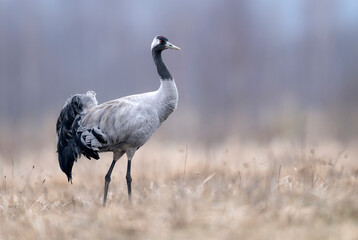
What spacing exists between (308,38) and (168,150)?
1176cm

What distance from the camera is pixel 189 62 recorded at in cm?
2142

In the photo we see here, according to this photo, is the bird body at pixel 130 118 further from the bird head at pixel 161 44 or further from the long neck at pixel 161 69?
the bird head at pixel 161 44

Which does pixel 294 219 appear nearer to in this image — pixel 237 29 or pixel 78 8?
pixel 237 29

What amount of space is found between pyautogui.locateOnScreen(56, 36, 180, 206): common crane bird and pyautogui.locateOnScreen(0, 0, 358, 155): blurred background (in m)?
11.9

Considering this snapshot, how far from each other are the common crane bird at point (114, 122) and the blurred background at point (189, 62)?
11.9m

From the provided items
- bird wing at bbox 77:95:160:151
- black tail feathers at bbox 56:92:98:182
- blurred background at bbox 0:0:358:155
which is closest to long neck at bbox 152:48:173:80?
bird wing at bbox 77:95:160:151

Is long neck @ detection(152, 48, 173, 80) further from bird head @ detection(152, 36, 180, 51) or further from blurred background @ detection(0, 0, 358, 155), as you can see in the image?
blurred background @ detection(0, 0, 358, 155)

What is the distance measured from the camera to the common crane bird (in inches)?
212

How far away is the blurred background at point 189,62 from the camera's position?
1969cm

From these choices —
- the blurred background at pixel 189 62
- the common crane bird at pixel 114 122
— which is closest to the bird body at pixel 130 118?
the common crane bird at pixel 114 122

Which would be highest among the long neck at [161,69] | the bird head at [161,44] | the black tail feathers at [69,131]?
the bird head at [161,44]

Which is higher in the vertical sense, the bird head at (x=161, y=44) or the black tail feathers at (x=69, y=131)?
the bird head at (x=161, y=44)

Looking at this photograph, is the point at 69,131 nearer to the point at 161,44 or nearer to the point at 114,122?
the point at 114,122

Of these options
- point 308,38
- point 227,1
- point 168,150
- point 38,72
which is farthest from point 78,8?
point 168,150
